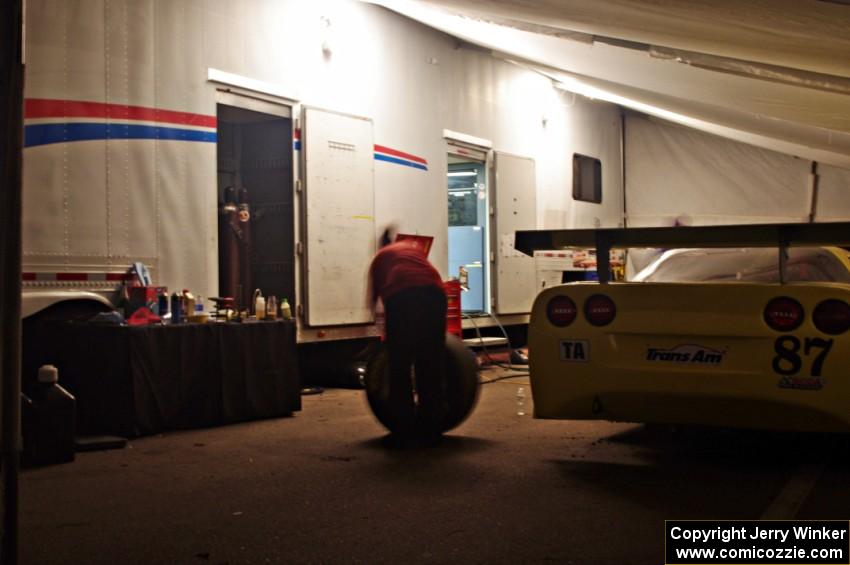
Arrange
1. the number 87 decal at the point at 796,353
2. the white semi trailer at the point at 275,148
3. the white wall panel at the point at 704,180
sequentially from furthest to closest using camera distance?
the white wall panel at the point at 704,180 → the white semi trailer at the point at 275,148 → the number 87 decal at the point at 796,353

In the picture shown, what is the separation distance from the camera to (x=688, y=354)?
14.5 feet

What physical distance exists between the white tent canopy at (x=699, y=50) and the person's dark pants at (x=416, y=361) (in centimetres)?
223

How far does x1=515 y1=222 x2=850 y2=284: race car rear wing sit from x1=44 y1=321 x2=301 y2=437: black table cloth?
9.33 feet

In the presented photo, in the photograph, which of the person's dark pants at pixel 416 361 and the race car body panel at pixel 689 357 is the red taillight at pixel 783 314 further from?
the person's dark pants at pixel 416 361

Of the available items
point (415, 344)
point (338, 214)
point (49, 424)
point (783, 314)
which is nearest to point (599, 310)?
point (783, 314)

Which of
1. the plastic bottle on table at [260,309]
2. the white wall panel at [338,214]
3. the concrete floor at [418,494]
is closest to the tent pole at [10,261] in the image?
the concrete floor at [418,494]

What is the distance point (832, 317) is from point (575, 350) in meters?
1.23

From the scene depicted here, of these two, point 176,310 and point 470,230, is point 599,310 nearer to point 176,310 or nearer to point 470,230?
point 176,310

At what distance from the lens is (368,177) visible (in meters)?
9.77

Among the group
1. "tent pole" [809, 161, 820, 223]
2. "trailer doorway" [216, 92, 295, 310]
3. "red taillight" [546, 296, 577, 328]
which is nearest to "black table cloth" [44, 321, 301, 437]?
"trailer doorway" [216, 92, 295, 310]

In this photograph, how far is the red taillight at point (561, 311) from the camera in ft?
15.4

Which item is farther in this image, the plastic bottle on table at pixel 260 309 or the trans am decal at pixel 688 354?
the plastic bottle on table at pixel 260 309

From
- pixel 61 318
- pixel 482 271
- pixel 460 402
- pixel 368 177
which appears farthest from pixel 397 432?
pixel 482 271

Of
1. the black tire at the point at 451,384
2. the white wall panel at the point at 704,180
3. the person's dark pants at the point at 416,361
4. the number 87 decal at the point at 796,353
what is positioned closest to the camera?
the number 87 decal at the point at 796,353
